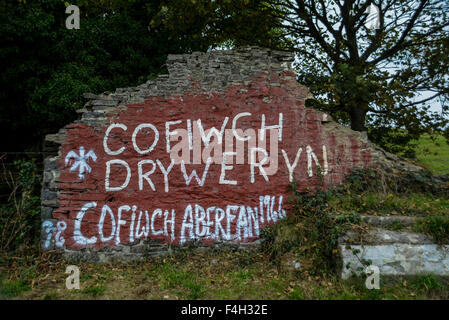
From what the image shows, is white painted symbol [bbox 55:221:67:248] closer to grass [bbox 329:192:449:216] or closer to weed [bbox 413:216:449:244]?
grass [bbox 329:192:449:216]

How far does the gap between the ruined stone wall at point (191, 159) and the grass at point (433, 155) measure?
1820mm

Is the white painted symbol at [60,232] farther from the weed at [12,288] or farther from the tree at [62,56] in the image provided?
the tree at [62,56]

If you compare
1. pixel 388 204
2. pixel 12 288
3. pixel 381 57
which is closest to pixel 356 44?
pixel 381 57

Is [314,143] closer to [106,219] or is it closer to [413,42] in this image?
[106,219]

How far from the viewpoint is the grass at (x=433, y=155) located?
6.75 m

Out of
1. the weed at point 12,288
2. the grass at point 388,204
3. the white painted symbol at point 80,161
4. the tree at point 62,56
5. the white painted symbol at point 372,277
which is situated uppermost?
the tree at point 62,56

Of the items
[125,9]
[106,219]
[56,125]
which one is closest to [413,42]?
[125,9]

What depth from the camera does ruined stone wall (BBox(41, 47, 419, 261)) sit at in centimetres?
525

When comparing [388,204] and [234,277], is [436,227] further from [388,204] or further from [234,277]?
[234,277]

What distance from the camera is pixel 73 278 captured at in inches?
182

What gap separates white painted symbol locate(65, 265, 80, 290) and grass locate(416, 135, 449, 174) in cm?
666

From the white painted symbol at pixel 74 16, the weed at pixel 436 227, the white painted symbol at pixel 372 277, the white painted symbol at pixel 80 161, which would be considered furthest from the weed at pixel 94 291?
the white painted symbol at pixel 74 16

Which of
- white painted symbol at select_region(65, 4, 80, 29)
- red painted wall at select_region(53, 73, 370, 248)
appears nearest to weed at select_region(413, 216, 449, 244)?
red painted wall at select_region(53, 73, 370, 248)

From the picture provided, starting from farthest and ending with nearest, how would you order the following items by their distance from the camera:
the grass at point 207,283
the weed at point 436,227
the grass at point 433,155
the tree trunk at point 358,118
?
the tree trunk at point 358,118 → the grass at point 433,155 → the weed at point 436,227 → the grass at point 207,283
